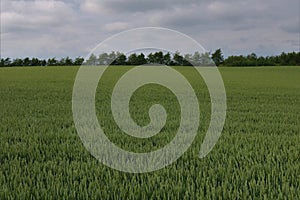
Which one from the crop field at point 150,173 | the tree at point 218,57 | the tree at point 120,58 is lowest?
the crop field at point 150,173

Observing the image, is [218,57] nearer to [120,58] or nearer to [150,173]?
[120,58]

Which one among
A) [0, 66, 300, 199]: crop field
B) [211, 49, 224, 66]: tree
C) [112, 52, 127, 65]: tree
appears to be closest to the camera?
[0, 66, 300, 199]: crop field

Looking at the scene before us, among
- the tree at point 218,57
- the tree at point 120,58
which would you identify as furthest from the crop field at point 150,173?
the tree at point 218,57

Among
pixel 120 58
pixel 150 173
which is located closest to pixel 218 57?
pixel 120 58

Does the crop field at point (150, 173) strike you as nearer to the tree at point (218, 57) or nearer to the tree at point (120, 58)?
the tree at point (120, 58)

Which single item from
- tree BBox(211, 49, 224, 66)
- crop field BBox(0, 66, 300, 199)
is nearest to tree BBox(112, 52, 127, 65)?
crop field BBox(0, 66, 300, 199)

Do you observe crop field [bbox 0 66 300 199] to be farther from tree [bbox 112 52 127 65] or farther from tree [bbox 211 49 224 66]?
tree [bbox 211 49 224 66]

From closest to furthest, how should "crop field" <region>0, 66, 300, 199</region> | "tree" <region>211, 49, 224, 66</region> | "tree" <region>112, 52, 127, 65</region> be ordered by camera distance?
"crop field" <region>0, 66, 300, 199</region> → "tree" <region>112, 52, 127, 65</region> → "tree" <region>211, 49, 224, 66</region>

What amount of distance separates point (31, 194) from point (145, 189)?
0.99 meters

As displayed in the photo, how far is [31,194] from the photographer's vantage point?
8.92ft

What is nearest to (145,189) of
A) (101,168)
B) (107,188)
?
(107,188)

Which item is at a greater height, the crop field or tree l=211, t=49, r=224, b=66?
tree l=211, t=49, r=224, b=66

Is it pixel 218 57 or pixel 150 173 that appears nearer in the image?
pixel 150 173

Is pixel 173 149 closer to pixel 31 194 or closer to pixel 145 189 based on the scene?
pixel 145 189
